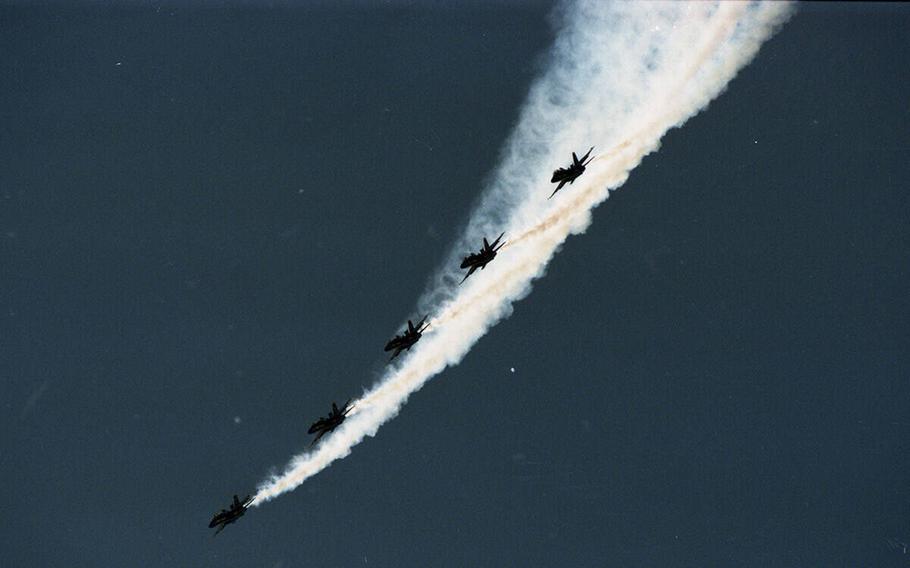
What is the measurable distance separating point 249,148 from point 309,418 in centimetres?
1116

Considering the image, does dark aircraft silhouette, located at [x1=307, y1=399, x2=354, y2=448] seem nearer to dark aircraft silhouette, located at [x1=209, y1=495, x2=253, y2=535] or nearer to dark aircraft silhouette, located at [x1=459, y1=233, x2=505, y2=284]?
dark aircraft silhouette, located at [x1=209, y1=495, x2=253, y2=535]

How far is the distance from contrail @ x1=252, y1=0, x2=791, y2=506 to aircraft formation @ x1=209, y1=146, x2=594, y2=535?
0.55 m

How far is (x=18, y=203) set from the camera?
2925cm

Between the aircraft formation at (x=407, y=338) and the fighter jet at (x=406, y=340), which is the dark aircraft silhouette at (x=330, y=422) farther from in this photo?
the fighter jet at (x=406, y=340)

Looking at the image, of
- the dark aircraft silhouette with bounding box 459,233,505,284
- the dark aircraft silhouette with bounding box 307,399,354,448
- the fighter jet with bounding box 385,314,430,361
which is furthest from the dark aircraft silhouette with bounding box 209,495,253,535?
the dark aircraft silhouette with bounding box 459,233,505,284

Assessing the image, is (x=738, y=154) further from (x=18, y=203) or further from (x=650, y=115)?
(x=18, y=203)

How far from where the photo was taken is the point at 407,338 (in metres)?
25.7

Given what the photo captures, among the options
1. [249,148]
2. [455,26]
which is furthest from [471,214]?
[249,148]

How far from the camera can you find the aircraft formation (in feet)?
80.9

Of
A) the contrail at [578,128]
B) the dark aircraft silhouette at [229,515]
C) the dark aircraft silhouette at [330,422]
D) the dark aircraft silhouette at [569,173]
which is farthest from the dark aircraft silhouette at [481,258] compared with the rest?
the dark aircraft silhouette at [229,515]

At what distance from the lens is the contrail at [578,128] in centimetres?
2531

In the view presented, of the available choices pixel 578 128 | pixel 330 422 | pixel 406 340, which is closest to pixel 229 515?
pixel 330 422

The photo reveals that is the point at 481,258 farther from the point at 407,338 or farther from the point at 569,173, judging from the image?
the point at 569,173

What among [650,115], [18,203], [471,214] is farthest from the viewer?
[18,203]
